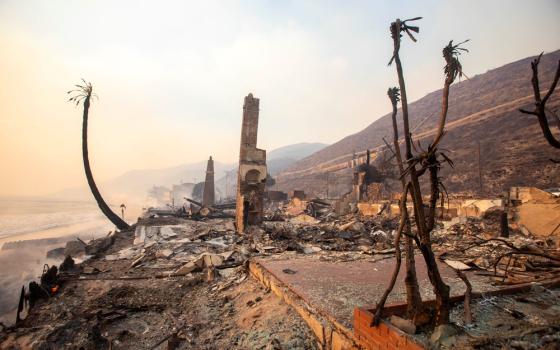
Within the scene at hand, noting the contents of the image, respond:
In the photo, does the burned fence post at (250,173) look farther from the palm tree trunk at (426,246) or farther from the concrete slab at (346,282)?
the palm tree trunk at (426,246)

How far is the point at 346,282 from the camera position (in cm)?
515

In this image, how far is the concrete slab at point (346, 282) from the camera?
13.5 ft

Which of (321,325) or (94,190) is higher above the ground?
(94,190)

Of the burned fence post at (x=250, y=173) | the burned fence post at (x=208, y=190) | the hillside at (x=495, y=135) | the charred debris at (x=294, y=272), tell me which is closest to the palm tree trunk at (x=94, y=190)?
the charred debris at (x=294, y=272)

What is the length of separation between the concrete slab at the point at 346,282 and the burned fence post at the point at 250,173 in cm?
698

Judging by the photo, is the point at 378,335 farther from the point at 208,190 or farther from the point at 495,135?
the point at 495,135

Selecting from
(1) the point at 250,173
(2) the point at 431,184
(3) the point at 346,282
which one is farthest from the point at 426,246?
(1) the point at 250,173

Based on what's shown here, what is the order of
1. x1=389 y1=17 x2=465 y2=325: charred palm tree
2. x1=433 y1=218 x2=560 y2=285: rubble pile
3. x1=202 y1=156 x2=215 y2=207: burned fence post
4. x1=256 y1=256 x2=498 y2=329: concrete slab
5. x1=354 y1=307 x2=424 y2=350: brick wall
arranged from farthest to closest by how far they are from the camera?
x1=202 y1=156 x2=215 y2=207: burned fence post
x1=256 y1=256 x2=498 y2=329: concrete slab
x1=433 y1=218 x2=560 y2=285: rubble pile
x1=354 y1=307 x2=424 y2=350: brick wall
x1=389 y1=17 x2=465 y2=325: charred palm tree

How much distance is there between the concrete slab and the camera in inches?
162

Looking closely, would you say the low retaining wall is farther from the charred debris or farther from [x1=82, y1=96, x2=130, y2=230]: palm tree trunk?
[x1=82, y1=96, x2=130, y2=230]: palm tree trunk

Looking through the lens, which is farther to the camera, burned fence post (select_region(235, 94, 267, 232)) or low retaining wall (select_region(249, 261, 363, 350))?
burned fence post (select_region(235, 94, 267, 232))

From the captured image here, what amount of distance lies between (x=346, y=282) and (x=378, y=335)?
2408mm

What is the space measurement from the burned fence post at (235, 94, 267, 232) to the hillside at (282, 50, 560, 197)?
8.73 metres

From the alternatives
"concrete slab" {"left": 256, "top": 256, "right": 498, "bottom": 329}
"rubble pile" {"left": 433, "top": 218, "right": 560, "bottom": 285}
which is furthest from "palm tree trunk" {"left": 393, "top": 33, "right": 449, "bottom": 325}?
"concrete slab" {"left": 256, "top": 256, "right": 498, "bottom": 329}
